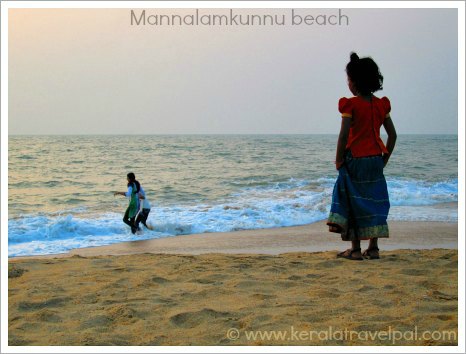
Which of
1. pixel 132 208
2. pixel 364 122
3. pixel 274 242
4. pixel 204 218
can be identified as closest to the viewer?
pixel 364 122

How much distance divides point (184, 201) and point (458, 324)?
12.0 meters

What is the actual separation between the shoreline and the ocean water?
0.60m

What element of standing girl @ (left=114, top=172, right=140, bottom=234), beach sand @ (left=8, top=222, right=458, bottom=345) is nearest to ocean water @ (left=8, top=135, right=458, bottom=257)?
standing girl @ (left=114, top=172, right=140, bottom=234)

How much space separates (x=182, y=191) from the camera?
17.2 meters

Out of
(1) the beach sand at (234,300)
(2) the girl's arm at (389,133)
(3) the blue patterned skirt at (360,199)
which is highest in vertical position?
(2) the girl's arm at (389,133)

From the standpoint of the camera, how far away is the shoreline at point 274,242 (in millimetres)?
8026

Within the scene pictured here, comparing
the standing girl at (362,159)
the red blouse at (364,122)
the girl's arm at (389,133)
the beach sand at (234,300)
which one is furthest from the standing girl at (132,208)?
the girl's arm at (389,133)

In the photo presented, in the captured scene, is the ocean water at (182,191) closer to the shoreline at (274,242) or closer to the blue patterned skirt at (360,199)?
the shoreline at (274,242)

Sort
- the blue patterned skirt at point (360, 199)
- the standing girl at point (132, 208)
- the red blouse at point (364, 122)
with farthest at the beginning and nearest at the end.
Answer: the standing girl at point (132, 208) < the blue patterned skirt at point (360, 199) < the red blouse at point (364, 122)

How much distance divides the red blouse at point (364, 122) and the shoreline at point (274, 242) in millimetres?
2633

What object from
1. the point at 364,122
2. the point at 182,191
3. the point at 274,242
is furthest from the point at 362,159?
the point at 182,191

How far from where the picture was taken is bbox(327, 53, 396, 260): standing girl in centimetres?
521

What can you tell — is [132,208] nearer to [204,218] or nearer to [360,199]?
[204,218]

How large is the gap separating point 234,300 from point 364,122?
2082mm
